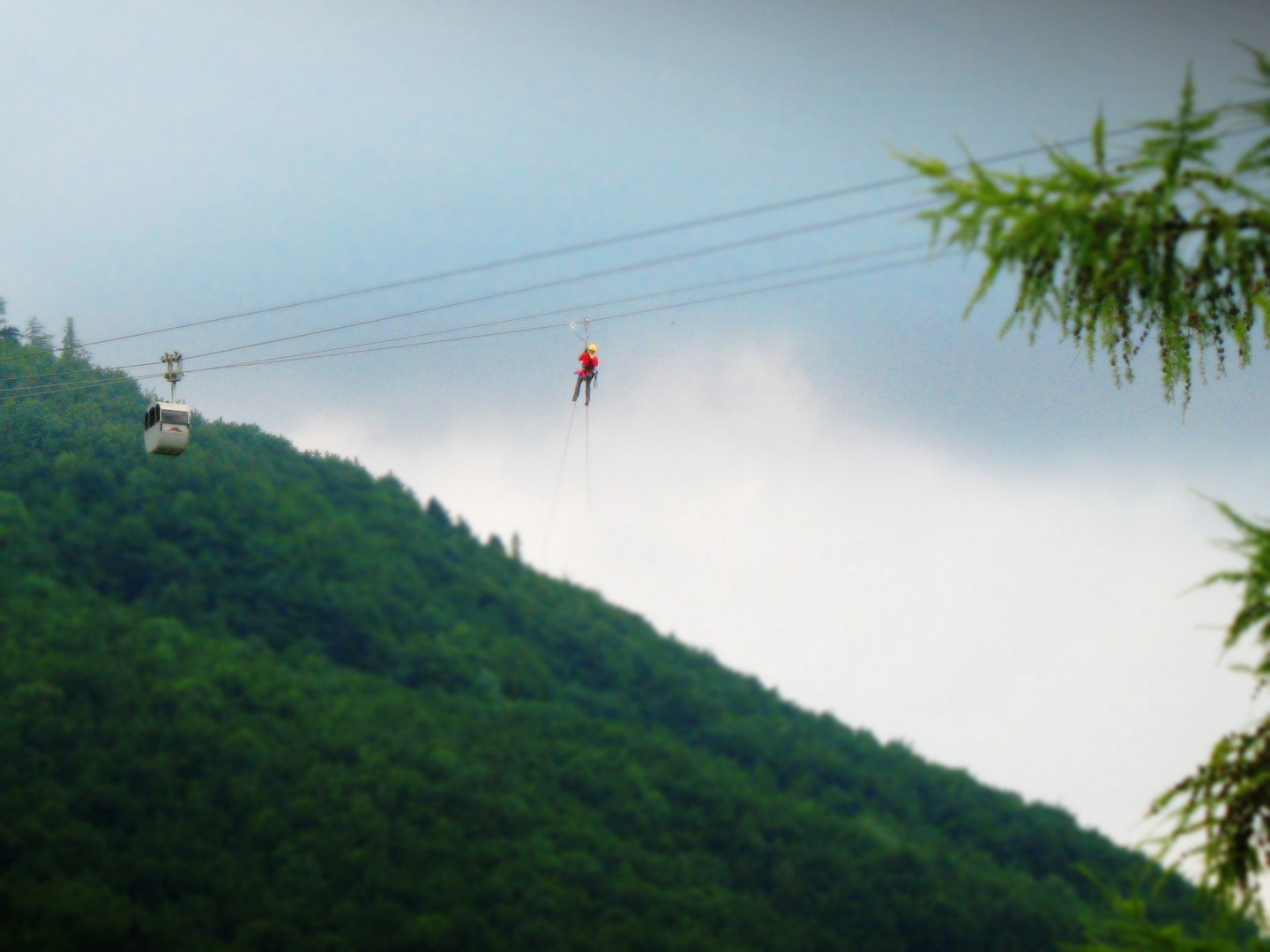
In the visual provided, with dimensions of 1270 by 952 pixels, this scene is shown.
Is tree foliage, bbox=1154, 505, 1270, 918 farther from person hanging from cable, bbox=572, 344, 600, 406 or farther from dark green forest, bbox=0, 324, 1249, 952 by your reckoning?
dark green forest, bbox=0, 324, 1249, 952

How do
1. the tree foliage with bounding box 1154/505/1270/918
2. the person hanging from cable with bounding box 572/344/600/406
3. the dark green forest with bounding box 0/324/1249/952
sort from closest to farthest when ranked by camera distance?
the tree foliage with bounding box 1154/505/1270/918 → the person hanging from cable with bounding box 572/344/600/406 → the dark green forest with bounding box 0/324/1249/952

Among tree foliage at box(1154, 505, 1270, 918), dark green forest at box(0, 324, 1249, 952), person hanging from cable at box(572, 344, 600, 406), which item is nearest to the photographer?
tree foliage at box(1154, 505, 1270, 918)

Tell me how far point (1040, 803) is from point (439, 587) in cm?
5730

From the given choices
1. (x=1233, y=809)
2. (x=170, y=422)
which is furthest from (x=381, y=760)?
(x=1233, y=809)

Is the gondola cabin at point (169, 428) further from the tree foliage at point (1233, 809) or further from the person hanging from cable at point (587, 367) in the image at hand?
the tree foliage at point (1233, 809)

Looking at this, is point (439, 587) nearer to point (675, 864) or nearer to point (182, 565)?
point (182, 565)

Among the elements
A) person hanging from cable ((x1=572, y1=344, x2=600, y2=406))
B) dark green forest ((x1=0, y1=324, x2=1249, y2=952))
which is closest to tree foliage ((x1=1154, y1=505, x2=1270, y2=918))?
person hanging from cable ((x1=572, y1=344, x2=600, y2=406))

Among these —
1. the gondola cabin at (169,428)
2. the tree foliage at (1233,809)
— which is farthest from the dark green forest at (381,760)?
the tree foliage at (1233,809)

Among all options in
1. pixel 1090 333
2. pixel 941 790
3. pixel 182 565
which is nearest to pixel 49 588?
pixel 182 565

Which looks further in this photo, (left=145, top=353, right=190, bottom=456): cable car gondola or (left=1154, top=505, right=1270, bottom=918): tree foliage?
(left=145, top=353, right=190, bottom=456): cable car gondola

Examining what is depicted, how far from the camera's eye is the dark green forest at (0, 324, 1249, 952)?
88.5 meters

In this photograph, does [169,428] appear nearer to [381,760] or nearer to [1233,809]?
[1233,809]

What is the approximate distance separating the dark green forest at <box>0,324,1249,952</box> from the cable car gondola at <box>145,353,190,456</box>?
59272 millimetres

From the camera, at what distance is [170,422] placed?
76.1 feet
